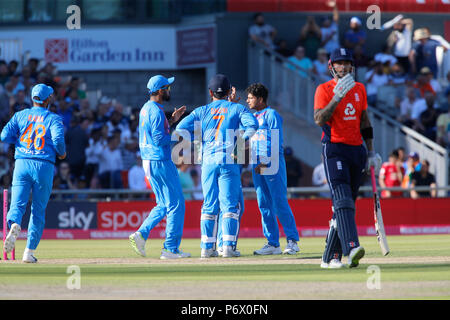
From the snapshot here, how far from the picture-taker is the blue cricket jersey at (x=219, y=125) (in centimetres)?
1348

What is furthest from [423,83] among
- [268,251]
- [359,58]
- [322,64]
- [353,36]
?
[268,251]

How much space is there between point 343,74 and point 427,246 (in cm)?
631

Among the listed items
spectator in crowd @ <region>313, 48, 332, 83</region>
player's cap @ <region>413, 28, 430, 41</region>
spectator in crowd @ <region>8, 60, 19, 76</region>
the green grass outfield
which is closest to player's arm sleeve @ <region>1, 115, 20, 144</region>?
the green grass outfield

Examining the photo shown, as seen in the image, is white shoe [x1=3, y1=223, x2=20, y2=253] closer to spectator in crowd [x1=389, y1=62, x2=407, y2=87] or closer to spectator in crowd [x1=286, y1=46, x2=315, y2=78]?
spectator in crowd [x1=286, y1=46, x2=315, y2=78]

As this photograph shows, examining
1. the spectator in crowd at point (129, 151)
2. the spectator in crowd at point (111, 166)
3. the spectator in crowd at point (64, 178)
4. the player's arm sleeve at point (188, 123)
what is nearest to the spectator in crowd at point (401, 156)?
the spectator in crowd at point (129, 151)

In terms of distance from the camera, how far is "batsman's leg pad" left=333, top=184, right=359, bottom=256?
11.1m

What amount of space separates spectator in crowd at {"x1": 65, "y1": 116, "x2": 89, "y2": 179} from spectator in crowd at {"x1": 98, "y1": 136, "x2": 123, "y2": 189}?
18.3 inches

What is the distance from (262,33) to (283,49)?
0.85 meters

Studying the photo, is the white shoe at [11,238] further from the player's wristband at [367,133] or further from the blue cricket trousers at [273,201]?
the player's wristband at [367,133]

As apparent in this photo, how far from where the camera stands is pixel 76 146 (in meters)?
24.0

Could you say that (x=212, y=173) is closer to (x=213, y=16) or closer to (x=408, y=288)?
(x=408, y=288)

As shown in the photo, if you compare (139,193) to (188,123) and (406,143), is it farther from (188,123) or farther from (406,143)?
(188,123)

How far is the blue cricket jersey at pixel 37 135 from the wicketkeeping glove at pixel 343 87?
4080mm

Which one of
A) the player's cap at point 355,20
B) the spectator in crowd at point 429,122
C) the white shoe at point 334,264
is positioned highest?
the player's cap at point 355,20
